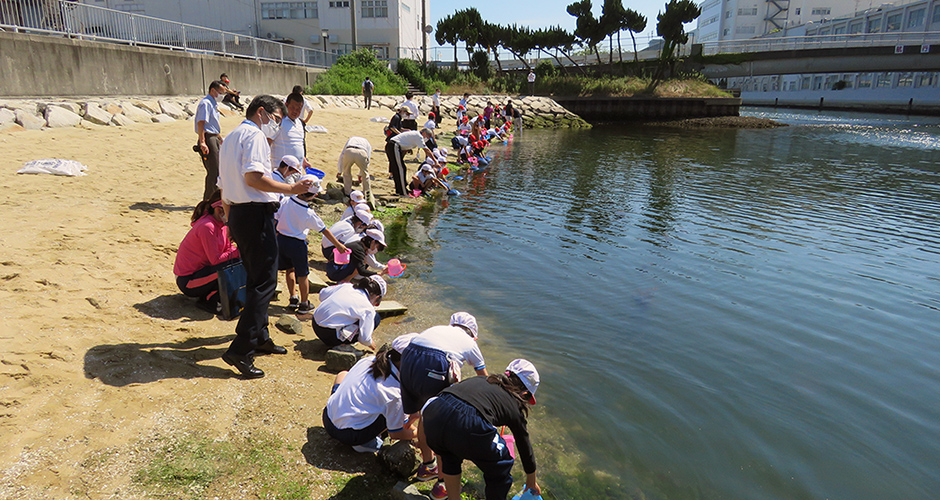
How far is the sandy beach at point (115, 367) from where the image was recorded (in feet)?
11.9

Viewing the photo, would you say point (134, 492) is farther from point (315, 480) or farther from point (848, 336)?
point (848, 336)

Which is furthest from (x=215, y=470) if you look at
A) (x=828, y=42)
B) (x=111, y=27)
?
(x=828, y=42)

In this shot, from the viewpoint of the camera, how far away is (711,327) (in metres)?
A: 7.57

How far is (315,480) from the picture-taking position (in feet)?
12.8

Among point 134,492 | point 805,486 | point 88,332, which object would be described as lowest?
point 805,486

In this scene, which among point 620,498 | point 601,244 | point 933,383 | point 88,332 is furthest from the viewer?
point 601,244

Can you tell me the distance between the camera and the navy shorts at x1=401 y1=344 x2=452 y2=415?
4047 millimetres

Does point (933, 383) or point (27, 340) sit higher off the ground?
point (27, 340)

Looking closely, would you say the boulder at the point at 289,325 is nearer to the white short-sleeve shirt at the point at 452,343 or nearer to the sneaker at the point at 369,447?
the sneaker at the point at 369,447

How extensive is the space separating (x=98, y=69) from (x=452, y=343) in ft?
58.3

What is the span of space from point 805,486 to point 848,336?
12.4 ft

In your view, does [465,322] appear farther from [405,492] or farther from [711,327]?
[711,327]

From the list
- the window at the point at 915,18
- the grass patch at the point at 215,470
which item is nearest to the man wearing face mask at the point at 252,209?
the grass patch at the point at 215,470

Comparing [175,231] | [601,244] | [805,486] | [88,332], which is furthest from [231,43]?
[805,486]
